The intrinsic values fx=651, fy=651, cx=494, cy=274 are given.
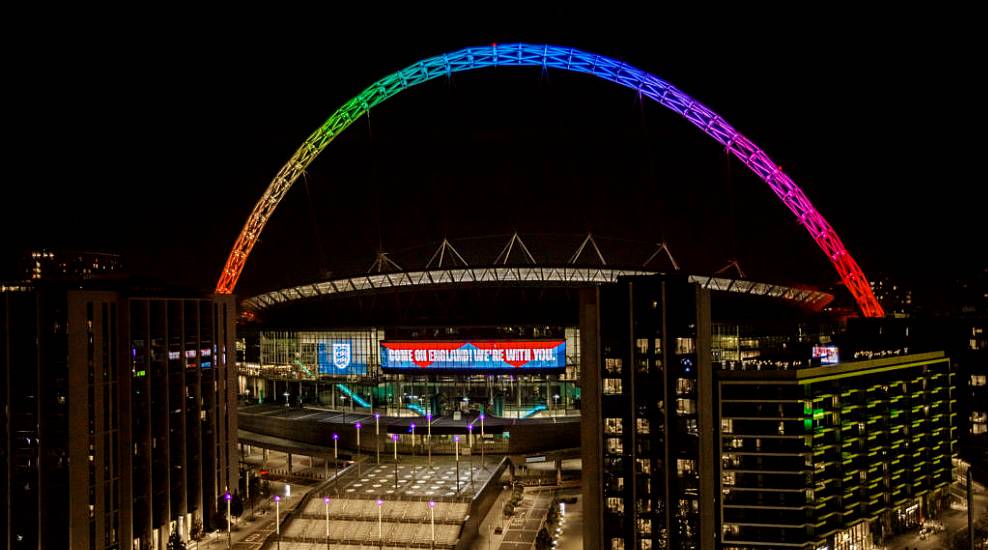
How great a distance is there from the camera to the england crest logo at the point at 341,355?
7625 cm

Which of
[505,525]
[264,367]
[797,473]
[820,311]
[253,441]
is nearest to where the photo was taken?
[797,473]

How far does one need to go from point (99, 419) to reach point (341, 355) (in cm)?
3075

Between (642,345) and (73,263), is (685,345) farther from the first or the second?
(73,263)

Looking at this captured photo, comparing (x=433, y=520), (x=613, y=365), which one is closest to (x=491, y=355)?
(x=433, y=520)

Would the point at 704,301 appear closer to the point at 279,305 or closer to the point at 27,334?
the point at 27,334

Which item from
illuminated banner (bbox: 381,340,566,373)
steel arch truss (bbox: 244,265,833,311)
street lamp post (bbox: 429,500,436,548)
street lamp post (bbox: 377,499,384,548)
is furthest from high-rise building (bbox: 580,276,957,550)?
steel arch truss (bbox: 244,265,833,311)

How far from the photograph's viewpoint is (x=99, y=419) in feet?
157

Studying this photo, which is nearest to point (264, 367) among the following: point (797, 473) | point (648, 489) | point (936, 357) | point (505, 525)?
point (505, 525)

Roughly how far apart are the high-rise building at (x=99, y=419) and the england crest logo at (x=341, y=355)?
21.1 metres

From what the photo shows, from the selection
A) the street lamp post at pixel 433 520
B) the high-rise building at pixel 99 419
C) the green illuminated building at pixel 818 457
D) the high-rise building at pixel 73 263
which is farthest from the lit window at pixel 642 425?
the high-rise building at pixel 73 263

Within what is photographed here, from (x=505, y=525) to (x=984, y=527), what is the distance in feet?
119

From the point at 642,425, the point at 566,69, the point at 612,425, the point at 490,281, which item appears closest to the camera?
the point at 642,425

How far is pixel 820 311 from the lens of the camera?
3600 inches

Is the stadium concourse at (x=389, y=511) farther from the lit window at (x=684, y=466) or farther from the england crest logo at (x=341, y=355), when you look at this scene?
the england crest logo at (x=341, y=355)
